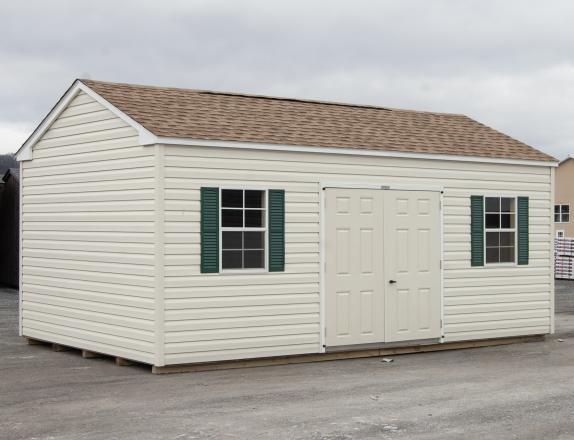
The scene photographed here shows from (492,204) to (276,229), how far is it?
4.13 meters

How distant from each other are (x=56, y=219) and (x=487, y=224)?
6660 mm

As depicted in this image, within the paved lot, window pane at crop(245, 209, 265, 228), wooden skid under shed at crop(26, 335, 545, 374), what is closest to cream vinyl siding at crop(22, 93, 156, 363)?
wooden skid under shed at crop(26, 335, 545, 374)

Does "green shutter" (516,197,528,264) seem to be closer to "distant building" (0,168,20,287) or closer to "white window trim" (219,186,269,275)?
"white window trim" (219,186,269,275)

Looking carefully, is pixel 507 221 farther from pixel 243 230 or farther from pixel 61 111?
pixel 61 111

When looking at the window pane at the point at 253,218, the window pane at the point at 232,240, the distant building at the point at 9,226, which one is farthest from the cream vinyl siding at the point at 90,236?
the distant building at the point at 9,226

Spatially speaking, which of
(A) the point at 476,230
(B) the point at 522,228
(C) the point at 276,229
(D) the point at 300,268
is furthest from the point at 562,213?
(C) the point at 276,229

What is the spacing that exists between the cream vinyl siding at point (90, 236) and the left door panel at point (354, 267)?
2703 millimetres

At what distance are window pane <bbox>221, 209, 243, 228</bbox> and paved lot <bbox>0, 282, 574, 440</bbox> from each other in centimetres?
189

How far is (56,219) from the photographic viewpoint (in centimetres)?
1433

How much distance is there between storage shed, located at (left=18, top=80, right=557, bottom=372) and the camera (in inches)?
482

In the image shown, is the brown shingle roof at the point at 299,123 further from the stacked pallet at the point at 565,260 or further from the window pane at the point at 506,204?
the stacked pallet at the point at 565,260

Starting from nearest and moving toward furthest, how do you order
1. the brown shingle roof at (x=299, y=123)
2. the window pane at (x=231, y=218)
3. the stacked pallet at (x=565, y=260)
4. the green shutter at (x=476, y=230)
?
the window pane at (x=231, y=218) < the brown shingle roof at (x=299, y=123) < the green shutter at (x=476, y=230) < the stacked pallet at (x=565, y=260)

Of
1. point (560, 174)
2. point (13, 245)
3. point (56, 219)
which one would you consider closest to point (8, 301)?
point (13, 245)

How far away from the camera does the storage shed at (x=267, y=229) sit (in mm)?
12250
